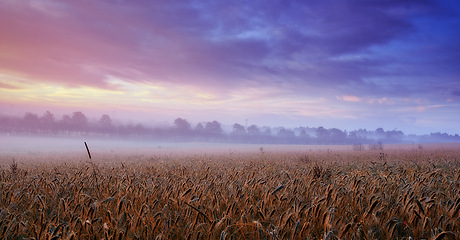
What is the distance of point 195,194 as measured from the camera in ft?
16.5

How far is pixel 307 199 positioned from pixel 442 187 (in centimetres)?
344

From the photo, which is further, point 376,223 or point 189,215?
point 189,215

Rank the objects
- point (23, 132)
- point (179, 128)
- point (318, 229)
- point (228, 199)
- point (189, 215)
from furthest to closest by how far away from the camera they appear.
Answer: point (179, 128) < point (23, 132) < point (228, 199) < point (189, 215) < point (318, 229)

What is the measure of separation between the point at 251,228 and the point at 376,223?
1.58 m

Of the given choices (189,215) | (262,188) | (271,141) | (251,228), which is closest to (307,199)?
(262,188)

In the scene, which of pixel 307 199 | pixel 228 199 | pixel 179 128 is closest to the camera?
pixel 228 199

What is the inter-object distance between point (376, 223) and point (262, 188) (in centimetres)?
229

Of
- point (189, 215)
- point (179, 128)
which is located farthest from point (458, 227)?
point (179, 128)

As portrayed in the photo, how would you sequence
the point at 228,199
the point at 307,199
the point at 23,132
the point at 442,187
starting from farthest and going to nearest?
the point at 23,132 < the point at 442,187 < the point at 307,199 < the point at 228,199

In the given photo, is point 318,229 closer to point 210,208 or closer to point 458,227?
point 210,208

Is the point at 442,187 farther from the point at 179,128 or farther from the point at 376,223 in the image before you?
the point at 179,128

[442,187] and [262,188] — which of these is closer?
[262,188]

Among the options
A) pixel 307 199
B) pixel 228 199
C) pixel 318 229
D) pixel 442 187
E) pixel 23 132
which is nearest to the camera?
pixel 318 229

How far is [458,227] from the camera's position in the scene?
3.62 m
